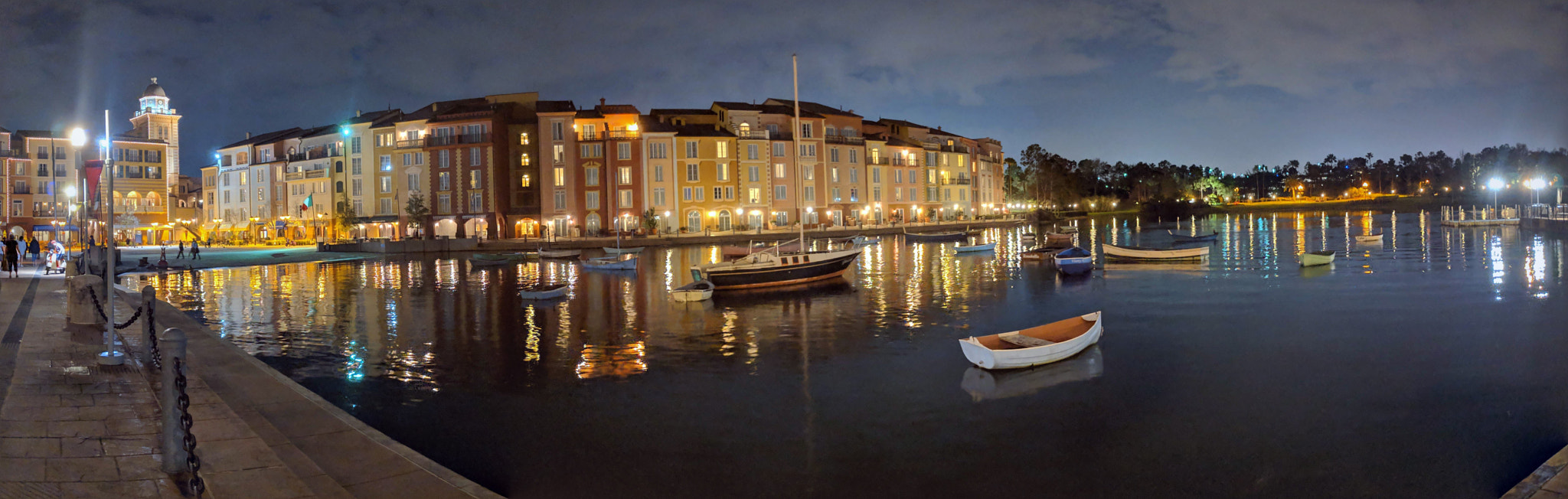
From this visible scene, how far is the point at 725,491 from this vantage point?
30.5 ft

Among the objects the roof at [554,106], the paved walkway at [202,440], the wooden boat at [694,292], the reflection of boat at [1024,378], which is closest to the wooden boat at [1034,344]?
the reflection of boat at [1024,378]

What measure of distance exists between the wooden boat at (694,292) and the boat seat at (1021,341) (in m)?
13.1

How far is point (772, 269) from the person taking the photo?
1238 inches

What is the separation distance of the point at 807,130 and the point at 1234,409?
76.7m

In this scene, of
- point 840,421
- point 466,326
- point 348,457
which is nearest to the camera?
point 348,457

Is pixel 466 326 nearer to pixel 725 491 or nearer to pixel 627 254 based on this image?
pixel 725 491

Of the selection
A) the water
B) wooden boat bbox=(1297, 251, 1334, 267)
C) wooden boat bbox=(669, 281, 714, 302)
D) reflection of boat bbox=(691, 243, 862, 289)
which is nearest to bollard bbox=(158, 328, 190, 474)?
the water

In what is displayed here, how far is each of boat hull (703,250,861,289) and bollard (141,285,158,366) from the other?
18.6 meters

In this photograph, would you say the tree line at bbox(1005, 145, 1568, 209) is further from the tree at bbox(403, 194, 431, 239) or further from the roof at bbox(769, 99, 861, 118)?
the tree at bbox(403, 194, 431, 239)

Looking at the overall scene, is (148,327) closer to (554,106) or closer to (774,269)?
(774,269)

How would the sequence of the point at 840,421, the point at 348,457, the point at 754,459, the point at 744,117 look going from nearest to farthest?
the point at 348,457, the point at 754,459, the point at 840,421, the point at 744,117

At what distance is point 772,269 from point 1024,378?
1740 centimetres

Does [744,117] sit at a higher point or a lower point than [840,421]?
higher

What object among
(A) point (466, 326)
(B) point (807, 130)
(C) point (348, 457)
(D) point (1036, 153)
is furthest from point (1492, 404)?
(D) point (1036, 153)
